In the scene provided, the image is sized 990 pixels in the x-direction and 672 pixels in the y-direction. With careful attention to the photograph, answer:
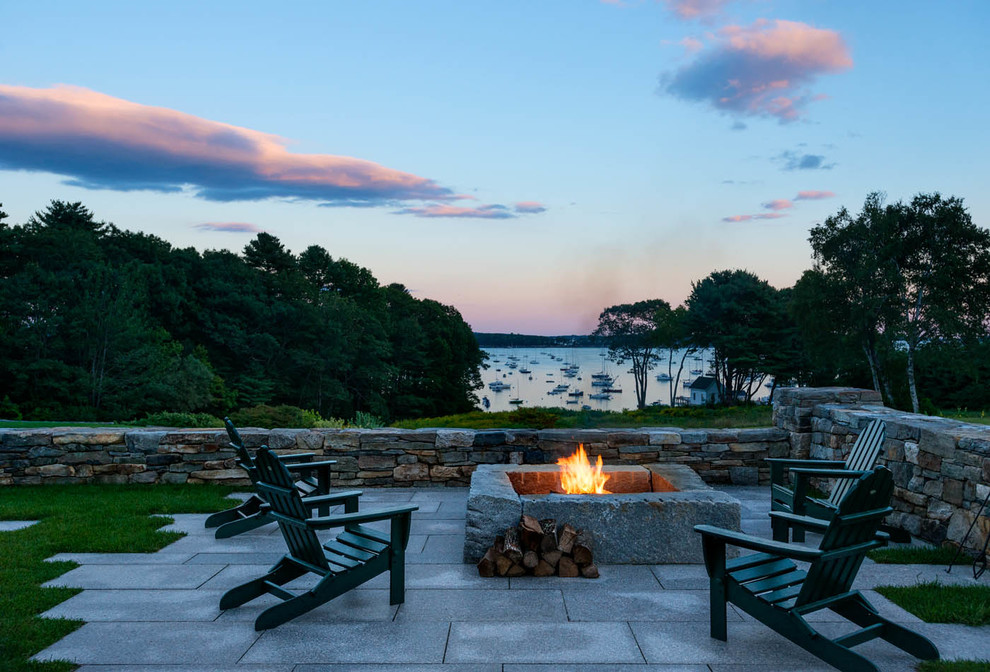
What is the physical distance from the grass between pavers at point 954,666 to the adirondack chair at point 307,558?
102 inches

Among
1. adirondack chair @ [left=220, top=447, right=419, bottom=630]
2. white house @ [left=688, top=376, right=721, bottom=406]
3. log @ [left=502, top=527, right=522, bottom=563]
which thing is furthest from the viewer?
white house @ [left=688, top=376, right=721, bottom=406]

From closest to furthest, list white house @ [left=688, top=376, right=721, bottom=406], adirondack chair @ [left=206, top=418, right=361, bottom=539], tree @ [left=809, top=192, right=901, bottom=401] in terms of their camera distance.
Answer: adirondack chair @ [left=206, top=418, right=361, bottom=539] → tree @ [left=809, top=192, right=901, bottom=401] → white house @ [left=688, top=376, right=721, bottom=406]

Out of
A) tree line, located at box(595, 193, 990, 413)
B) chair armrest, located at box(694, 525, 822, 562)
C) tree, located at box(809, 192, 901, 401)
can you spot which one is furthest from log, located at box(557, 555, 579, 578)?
tree, located at box(809, 192, 901, 401)

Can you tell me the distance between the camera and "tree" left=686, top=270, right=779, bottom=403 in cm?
3659

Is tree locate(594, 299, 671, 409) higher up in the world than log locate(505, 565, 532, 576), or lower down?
higher up

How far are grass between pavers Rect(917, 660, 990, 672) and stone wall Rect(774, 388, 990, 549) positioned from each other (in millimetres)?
1987

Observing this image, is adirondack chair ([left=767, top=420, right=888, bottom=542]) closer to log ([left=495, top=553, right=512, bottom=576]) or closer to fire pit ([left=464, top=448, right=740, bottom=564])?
fire pit ([left=464, top=448, right=740, bottom=564])

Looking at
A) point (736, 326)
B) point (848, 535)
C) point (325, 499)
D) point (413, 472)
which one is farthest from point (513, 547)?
point (736, 326)

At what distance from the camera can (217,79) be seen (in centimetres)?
1338

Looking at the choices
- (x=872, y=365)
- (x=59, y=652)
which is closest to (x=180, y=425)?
(x=59, y=652)

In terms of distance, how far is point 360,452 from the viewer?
776 centimetres

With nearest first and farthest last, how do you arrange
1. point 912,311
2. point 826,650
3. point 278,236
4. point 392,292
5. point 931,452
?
point 826,650
point 931,452
point 912,311
point 278,236
point 392,292

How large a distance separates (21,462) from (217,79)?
850cm

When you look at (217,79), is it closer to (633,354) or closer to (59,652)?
(59,652)
